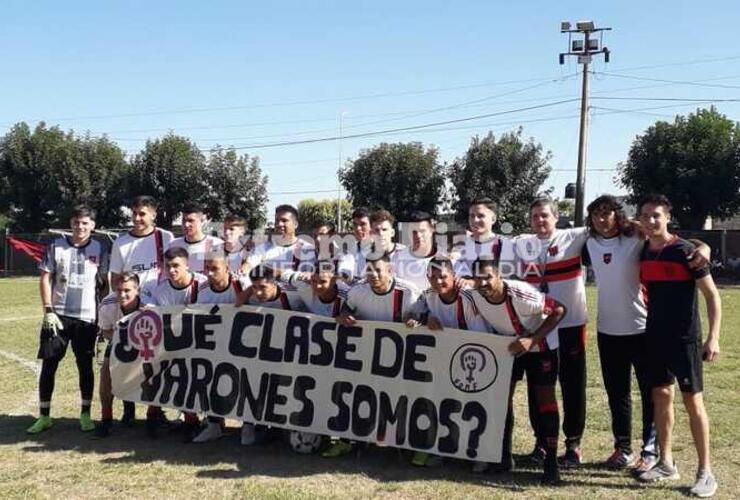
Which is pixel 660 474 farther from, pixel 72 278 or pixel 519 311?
pixel 72 278

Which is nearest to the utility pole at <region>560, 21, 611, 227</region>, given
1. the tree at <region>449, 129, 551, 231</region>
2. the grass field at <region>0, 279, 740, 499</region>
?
the tree at <region>449, 129, 551, 231</region>

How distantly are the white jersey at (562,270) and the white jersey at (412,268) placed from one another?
99 cm

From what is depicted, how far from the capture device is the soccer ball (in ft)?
19.4

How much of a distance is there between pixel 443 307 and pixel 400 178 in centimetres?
2952

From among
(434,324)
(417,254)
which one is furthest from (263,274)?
(434,324)

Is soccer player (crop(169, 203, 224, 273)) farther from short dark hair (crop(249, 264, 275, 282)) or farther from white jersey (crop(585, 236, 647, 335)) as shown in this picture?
white jersey (crop(585, 236, 647, 335))

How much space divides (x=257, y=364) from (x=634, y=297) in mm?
3290

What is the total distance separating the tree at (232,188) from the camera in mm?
36156

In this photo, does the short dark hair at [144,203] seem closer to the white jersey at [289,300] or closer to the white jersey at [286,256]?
the white jersey at [286,256]

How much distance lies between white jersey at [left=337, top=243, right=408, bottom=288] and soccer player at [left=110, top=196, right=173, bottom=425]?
5.90 feet

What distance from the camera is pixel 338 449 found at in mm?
5871

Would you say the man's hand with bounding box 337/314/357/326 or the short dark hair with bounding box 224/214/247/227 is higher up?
the short dark hair with bounding box 224/214/247/227

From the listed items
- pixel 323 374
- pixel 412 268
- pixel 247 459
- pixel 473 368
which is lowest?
pixel 247 459

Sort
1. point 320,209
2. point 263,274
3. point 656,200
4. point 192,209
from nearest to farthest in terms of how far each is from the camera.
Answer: point 656,200, point 263,274, point 192,209, point 320,209
